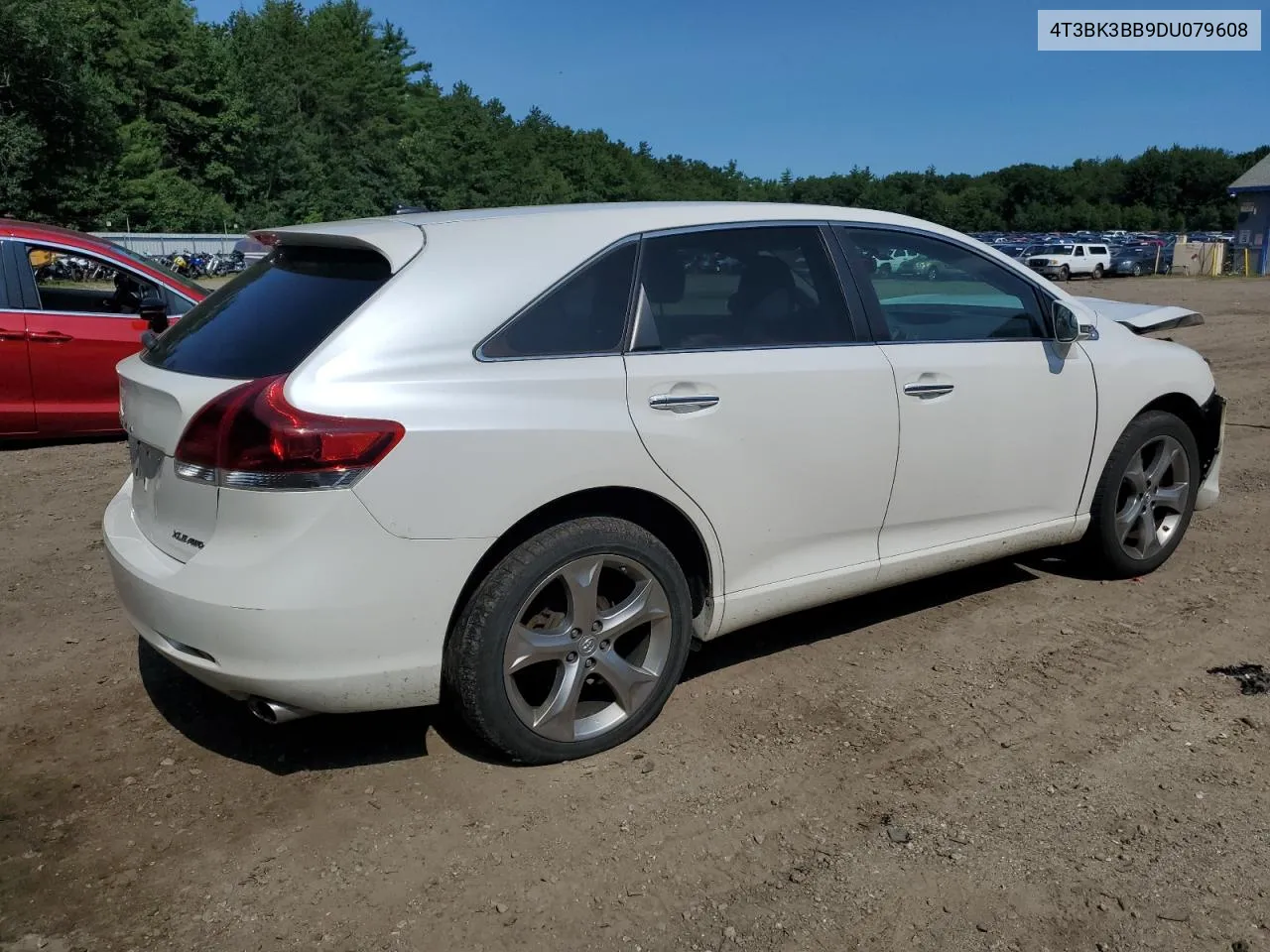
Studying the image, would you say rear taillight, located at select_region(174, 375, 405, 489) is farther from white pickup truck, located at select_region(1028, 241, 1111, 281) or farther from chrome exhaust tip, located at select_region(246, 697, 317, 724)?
white pickup truck, located at select_region(1028, 241, 1111, 281)

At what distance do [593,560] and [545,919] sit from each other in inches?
40.7

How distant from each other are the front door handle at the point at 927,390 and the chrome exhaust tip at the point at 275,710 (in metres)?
2.33

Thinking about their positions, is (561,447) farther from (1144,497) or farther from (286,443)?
(1144,497)

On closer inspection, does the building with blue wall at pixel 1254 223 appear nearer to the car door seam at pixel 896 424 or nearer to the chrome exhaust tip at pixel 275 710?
the car door seam at pixel 896 424

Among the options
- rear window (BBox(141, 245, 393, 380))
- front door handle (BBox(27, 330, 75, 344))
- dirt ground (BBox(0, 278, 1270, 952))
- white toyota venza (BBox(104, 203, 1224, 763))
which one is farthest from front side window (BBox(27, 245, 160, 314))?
white toyota venza (BBox(104, 203, 1224, 763))

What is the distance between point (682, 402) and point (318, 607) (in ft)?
4.16

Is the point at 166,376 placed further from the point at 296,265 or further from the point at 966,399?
the point at 966,399

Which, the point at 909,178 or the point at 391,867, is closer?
the point at 391,867

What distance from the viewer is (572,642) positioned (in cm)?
337

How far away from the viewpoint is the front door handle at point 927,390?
404 centimetres

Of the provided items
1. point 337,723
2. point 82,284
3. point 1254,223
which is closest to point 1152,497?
point 337,723

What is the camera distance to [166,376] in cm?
336

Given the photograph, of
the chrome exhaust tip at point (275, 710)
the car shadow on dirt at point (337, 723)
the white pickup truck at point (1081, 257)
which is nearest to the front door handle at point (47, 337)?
the car shadow on dirt at point (337, 723)

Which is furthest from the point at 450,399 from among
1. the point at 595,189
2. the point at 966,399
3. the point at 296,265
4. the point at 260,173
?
the point at 595,189
